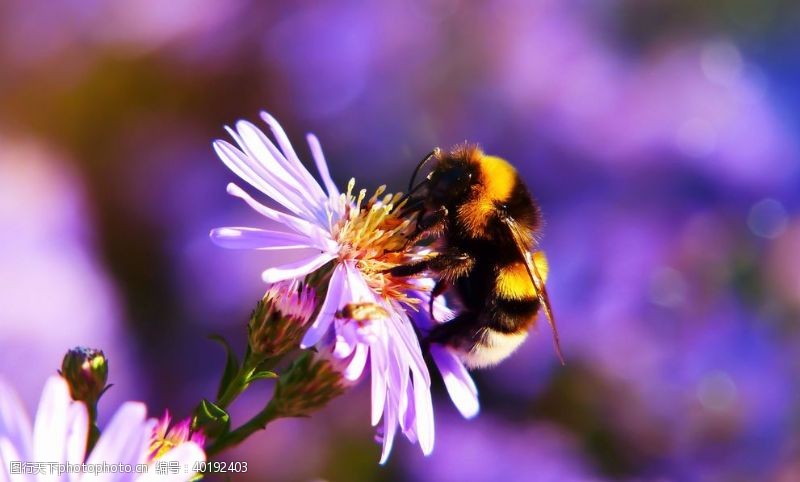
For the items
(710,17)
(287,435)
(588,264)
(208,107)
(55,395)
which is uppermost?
(710,17)

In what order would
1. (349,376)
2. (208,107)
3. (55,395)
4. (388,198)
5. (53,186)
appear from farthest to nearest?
(208,107)
(53,186)
(388,198)
(349,376)
(55,395)

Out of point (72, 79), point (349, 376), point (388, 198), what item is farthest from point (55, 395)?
point (72, 79)

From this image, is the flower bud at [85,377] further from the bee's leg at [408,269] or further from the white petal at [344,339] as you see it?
the bee's leg at [408,269]

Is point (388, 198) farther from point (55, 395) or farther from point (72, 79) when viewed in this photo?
point (72, 79)

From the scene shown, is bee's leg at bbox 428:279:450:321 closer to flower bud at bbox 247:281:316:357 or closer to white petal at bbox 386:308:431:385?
white petal at bbox 386:308:431:385

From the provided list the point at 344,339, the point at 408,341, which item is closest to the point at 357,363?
the point at 344,339

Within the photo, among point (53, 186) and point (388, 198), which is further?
point (53, 186)

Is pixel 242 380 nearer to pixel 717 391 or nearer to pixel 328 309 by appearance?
pixel 328 309

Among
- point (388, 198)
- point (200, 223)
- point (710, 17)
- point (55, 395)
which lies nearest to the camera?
point (55, 395)

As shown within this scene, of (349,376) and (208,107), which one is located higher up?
(208,107)
